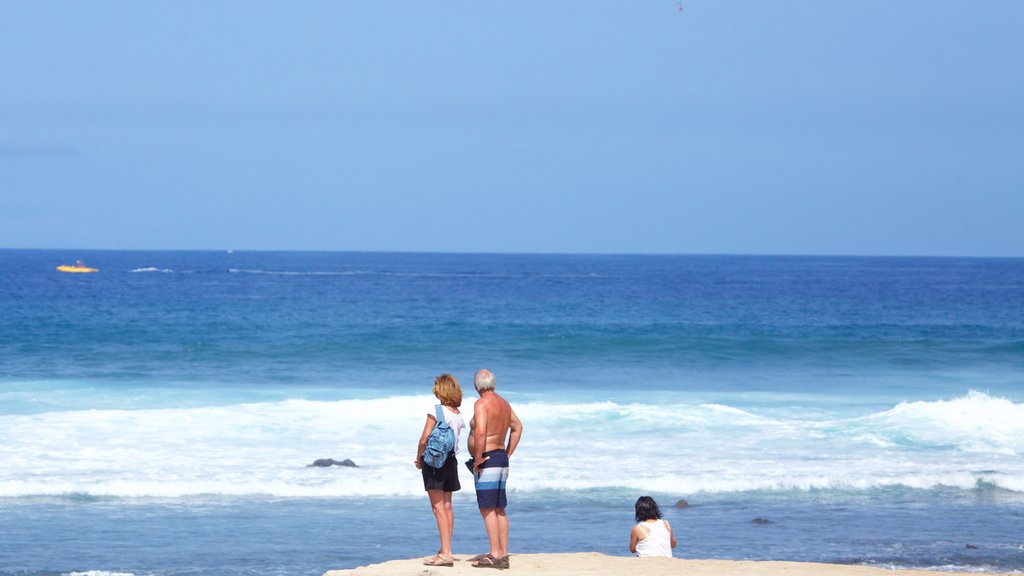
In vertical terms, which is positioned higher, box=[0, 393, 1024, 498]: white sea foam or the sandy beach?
box=[0, 393, 1024, 498]: white sea foam

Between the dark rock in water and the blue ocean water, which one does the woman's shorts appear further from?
the dark rock in water

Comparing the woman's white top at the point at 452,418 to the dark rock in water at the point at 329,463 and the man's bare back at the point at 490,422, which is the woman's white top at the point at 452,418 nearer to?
the man's bare back at the point at 490,422

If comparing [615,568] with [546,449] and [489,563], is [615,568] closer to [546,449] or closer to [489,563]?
[489,563]

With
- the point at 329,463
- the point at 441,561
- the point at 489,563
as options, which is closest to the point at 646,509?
the point at 489,563

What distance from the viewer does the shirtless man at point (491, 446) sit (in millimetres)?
8641

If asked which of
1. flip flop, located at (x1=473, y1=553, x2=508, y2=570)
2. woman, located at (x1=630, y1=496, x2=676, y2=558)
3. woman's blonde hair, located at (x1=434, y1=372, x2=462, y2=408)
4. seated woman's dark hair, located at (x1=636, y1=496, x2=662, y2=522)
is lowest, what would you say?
flip flop, located at (x1=473, y1=553, x2=508, y2=570)

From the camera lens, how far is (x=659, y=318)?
159 feet

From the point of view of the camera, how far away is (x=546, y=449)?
59.9 ft

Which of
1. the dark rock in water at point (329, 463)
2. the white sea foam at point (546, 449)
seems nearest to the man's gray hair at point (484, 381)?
the white sea foam at point (546, 449)

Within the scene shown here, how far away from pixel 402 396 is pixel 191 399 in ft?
15.0

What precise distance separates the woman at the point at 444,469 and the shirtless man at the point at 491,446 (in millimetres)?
170

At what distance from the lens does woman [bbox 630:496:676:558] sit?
9.97m

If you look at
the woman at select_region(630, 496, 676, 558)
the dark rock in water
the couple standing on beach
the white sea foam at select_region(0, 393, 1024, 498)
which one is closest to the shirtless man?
the couple standing on beach

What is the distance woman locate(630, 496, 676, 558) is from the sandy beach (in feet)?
0.63
